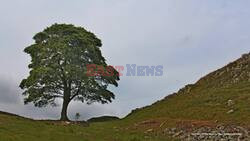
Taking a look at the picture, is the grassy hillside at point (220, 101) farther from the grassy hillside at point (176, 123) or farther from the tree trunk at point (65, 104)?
the tree trunk at point (65, 104)

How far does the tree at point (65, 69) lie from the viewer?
191 feet

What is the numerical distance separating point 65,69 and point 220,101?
23.6 m

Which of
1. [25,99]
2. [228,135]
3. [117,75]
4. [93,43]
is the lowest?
[228,135]

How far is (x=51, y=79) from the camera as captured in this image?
58.4 metres

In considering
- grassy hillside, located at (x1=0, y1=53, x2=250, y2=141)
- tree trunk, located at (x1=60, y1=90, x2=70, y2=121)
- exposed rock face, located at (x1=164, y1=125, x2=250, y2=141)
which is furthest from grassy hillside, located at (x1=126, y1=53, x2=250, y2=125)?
tree trunk, located at (x1=60, y1=90, x2=70, y2=121)

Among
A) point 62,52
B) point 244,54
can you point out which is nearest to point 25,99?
point 62,52

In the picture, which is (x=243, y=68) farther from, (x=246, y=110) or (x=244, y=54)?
(x=246, y=110)

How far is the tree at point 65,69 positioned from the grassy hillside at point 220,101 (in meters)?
10.6

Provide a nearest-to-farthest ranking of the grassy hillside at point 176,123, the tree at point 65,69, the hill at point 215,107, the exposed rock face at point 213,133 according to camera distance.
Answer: the exposed rock face at point 213,133
the grassy hillside at point 176,123
the hill at point 215,107
the tree at point 65,69

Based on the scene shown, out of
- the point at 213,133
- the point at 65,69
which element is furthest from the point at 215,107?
A: the point at 65,69

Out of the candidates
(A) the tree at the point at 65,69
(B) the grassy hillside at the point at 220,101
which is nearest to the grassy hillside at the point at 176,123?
(B) the grassy hillside at the point at 220,101

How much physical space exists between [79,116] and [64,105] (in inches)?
120

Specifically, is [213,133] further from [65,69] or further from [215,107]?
[65,69]

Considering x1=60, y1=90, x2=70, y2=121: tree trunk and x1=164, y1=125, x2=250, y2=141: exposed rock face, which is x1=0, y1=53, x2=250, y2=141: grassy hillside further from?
x1=60, y1=90, x2=70, y2=121: tree trunk
